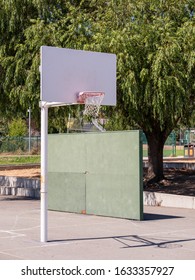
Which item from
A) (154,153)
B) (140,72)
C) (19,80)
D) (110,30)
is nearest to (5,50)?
(19,80)

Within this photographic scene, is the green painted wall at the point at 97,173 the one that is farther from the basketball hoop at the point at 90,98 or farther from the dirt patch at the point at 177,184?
the dirt patch at the point at 177,184

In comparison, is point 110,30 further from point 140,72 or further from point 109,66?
point 109,66

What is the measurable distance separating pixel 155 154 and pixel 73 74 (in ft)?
42.6

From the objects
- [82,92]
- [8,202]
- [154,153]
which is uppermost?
[82,92]

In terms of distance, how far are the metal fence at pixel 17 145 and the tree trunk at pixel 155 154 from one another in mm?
35927

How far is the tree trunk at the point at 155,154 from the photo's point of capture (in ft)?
83.9

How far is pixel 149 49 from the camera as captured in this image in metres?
20.0

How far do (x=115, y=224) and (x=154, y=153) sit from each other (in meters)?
9.86

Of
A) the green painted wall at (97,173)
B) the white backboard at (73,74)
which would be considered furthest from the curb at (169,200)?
the white backboard at (73,74)

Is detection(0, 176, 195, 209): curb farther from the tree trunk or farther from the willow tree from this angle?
the tree trunk

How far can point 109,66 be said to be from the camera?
1415 cm

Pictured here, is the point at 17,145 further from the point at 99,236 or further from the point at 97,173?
the point at 99,236

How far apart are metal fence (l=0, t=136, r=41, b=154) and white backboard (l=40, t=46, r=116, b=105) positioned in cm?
4754

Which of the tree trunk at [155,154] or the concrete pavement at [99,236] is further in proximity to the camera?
the tree trunk at [155,154]
